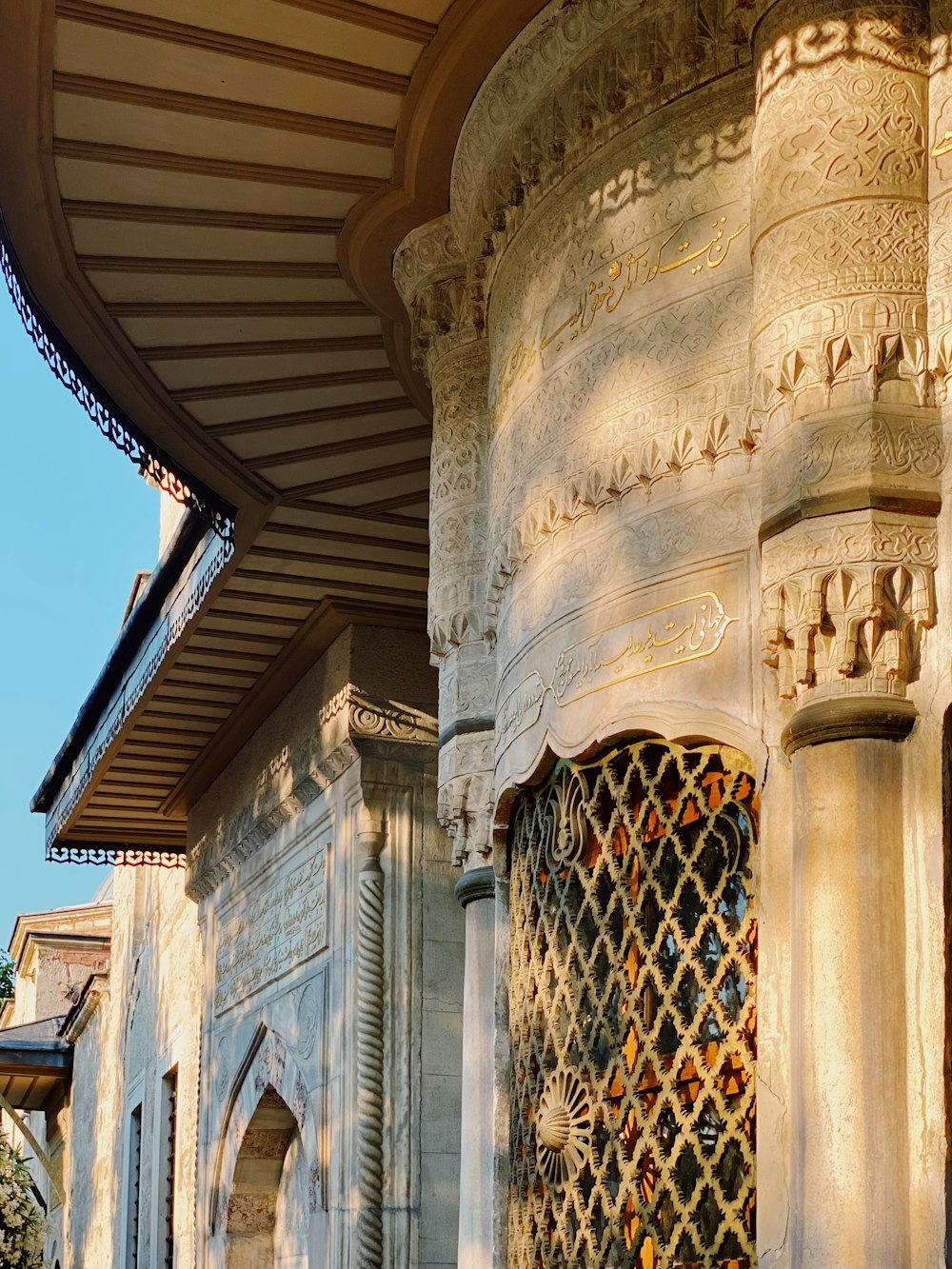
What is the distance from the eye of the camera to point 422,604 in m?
8.30

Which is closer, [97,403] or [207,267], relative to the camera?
[207,267]

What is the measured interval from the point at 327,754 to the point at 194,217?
10.8 ft

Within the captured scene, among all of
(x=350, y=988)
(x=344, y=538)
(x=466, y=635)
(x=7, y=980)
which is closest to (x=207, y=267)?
(x=466, y=635)

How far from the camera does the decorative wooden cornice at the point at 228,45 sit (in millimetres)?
4770

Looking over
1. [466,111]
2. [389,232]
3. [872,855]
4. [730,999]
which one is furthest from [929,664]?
[389,232]

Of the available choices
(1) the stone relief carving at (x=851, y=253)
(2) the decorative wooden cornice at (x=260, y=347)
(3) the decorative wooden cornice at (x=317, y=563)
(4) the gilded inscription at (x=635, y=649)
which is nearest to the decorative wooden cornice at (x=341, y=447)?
(2) the decorative wooden cornice at (x=260, y=347)

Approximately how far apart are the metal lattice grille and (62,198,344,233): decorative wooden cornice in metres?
2.10

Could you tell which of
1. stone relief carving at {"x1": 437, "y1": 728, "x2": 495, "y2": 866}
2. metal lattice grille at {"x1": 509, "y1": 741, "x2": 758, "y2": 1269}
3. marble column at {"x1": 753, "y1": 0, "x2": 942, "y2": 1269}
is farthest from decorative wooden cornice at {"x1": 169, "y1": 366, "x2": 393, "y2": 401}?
marble column at {"x1": 753, "y1": 0, "x2": 942, "y2": 1269}

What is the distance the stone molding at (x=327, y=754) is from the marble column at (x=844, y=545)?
15.0 ft

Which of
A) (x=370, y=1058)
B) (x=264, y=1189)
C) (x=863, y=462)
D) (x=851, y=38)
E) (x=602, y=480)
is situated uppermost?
(x=851, y=38)

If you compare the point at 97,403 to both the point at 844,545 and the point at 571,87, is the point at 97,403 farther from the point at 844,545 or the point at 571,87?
the point at 844,545

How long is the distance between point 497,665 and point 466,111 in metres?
1.49

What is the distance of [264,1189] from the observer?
30.7 ft

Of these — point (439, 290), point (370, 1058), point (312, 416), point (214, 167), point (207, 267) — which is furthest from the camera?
point (370, 1058)
